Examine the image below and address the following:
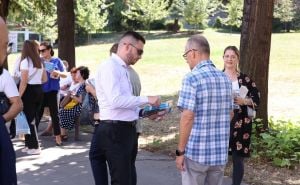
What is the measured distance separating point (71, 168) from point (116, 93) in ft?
10.1

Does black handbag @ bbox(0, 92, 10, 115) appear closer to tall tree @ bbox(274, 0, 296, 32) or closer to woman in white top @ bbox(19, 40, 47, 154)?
woman in white top @ bbox(19, 40, 47, 154)

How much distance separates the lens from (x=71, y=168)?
7.40 m

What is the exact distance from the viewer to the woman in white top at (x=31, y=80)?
7.75 m

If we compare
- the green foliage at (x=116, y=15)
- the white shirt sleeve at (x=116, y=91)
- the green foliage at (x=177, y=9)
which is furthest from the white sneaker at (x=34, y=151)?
the green foliage at (x=116, y=15)

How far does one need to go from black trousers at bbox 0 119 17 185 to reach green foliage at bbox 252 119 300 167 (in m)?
5.33

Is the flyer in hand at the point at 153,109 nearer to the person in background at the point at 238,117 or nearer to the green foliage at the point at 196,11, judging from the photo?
the person in background at the point at 238,117

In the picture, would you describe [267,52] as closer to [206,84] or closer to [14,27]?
[206,84]

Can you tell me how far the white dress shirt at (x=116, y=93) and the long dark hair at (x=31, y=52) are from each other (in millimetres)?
3192

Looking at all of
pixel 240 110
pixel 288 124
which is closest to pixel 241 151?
→ pixel 240 110

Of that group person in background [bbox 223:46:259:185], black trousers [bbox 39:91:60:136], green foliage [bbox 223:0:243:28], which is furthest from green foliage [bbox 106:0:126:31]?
person in background [bbox 223:46:259:185]

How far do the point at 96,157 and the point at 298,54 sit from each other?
30.2 m

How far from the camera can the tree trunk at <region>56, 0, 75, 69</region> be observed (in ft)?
41.3

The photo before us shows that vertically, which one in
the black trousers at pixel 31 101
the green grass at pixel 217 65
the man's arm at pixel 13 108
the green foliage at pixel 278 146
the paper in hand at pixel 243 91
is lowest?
the green grass at pixel 217 65

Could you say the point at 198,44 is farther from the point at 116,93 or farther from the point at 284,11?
the point at 284,11
